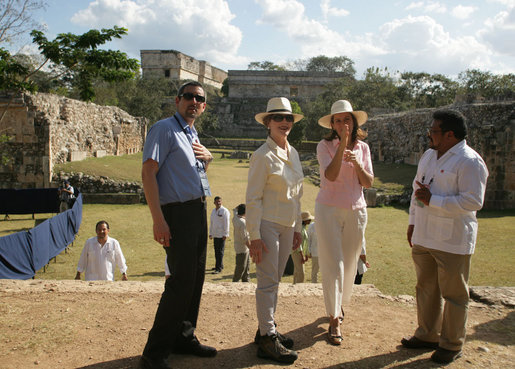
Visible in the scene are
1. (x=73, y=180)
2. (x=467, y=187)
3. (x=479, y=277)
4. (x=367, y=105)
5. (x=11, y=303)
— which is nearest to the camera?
(x=467, y=187)

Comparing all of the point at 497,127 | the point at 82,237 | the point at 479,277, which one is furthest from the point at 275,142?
the point at 497,127

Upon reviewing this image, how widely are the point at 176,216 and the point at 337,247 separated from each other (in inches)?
51.7

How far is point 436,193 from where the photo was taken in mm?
2838

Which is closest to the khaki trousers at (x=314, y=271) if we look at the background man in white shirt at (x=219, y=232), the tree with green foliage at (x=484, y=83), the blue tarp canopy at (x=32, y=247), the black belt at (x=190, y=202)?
the background man in white shirt at (x=219, y=232)

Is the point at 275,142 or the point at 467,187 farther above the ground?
the point at 275,142

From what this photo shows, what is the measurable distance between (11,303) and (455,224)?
11.9ft

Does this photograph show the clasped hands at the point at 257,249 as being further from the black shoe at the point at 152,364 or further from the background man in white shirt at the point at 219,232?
the background man in white shirt at the point at 219,232

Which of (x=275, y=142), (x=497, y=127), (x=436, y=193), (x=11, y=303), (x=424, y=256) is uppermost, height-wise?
(x=497, y=127)

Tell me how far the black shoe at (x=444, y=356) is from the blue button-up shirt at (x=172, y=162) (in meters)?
1.94

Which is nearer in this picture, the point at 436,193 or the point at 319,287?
the point at 436,193

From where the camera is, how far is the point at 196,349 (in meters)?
2.75

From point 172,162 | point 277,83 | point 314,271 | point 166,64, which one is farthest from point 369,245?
point 166,64

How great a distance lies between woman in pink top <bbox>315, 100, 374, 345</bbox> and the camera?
3.14 metres

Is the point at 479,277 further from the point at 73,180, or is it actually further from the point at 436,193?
the point at 73,180
